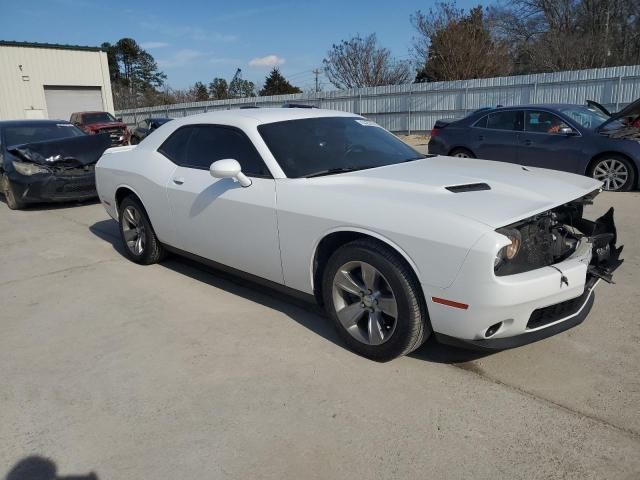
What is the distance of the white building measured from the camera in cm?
2719

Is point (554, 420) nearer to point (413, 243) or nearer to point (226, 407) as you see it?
point (413, 243)

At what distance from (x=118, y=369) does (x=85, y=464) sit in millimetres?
903

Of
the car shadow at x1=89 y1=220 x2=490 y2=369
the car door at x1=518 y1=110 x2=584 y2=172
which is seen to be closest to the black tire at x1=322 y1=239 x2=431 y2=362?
the car shadow at x1=89 y1=220 x2=490 y2=369

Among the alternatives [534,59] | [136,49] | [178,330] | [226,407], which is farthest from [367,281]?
[136,49]

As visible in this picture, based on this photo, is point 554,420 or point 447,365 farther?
point 447,365

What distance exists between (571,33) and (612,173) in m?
27.6

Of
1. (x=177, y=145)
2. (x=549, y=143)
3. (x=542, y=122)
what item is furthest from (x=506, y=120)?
(x=177, y=145)

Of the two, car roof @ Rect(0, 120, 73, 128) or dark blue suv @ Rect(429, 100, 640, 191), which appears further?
car roof @ Rect(0, 120, 73, 128)

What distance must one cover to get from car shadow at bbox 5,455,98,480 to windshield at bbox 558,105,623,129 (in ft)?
27.9

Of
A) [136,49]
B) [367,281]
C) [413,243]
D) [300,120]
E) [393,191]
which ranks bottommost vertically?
[367,281]

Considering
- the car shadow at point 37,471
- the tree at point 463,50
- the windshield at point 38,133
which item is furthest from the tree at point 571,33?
the car shadow at point 37,471

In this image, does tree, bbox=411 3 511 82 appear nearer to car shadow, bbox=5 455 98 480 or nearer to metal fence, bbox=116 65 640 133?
metal fence, bbox=116 65 640 133

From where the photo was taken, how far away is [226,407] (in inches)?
112

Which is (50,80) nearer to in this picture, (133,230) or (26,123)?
(26,123)
